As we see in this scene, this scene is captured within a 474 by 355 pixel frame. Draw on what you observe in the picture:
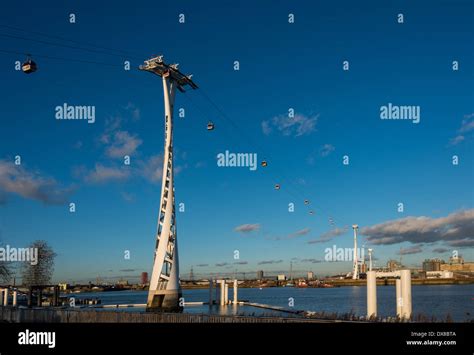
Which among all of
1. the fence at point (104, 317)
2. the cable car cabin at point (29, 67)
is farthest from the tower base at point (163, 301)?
the cable car cabin at point (29, 67)

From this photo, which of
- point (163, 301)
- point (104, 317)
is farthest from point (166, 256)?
point (104, 317)

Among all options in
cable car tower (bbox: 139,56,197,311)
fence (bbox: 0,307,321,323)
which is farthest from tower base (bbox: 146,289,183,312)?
fence (bbox: 0,307,321,323)

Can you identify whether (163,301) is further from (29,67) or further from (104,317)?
(29,67)

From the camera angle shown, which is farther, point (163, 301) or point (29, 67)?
point (163, 301)

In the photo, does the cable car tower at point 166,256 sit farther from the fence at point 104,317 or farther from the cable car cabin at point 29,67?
the cable car cabin at point 29,67
